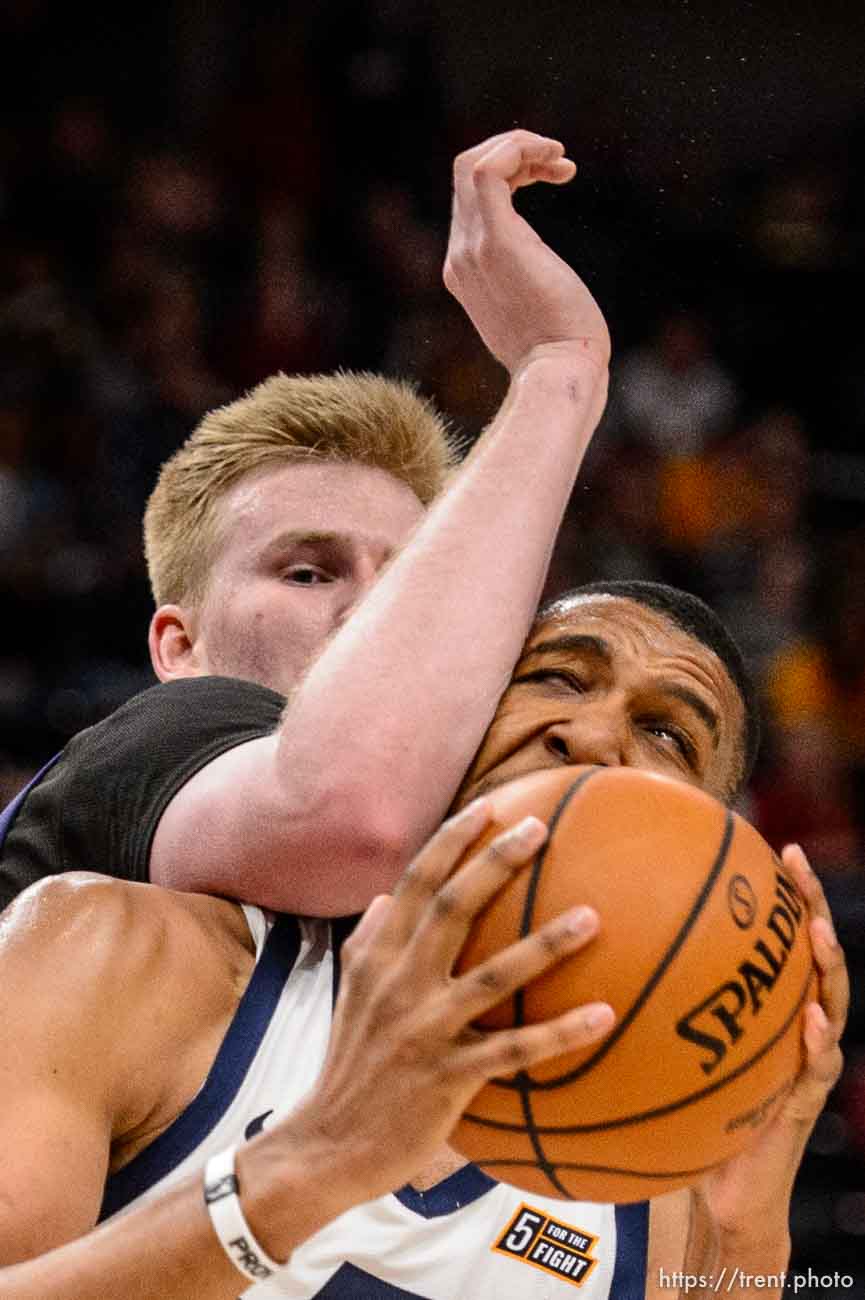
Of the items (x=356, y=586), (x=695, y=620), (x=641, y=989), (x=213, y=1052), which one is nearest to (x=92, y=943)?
(x=213, y=1052)

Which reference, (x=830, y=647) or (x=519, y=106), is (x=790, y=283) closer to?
(x=519, y=106)

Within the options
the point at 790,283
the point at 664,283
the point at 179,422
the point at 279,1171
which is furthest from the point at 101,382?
the point at 279,1171

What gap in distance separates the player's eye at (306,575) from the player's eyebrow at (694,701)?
106cm

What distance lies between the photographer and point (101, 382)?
720 centimetres

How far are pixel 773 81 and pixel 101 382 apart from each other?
3764 millimetres

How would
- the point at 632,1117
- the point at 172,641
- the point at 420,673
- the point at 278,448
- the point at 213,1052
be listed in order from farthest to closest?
the point at 172,641, the point at 278,448, the point at 213,1052, the point at 420,673, the point at 632,1117

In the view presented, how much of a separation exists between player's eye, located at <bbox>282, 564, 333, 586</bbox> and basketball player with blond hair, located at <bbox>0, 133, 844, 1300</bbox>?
1.61 feet

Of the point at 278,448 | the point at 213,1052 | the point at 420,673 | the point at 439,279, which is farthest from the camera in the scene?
the point at 439,279

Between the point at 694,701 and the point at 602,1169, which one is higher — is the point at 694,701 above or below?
above

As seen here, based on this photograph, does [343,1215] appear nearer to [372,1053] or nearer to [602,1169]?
[602,1169]

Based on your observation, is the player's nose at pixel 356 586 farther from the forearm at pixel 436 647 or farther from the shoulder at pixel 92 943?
the shoulder at pixel 92 943

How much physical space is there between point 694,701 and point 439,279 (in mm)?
5996

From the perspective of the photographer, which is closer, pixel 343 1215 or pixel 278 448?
pixel 343 1215

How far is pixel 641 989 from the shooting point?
1829 mm
